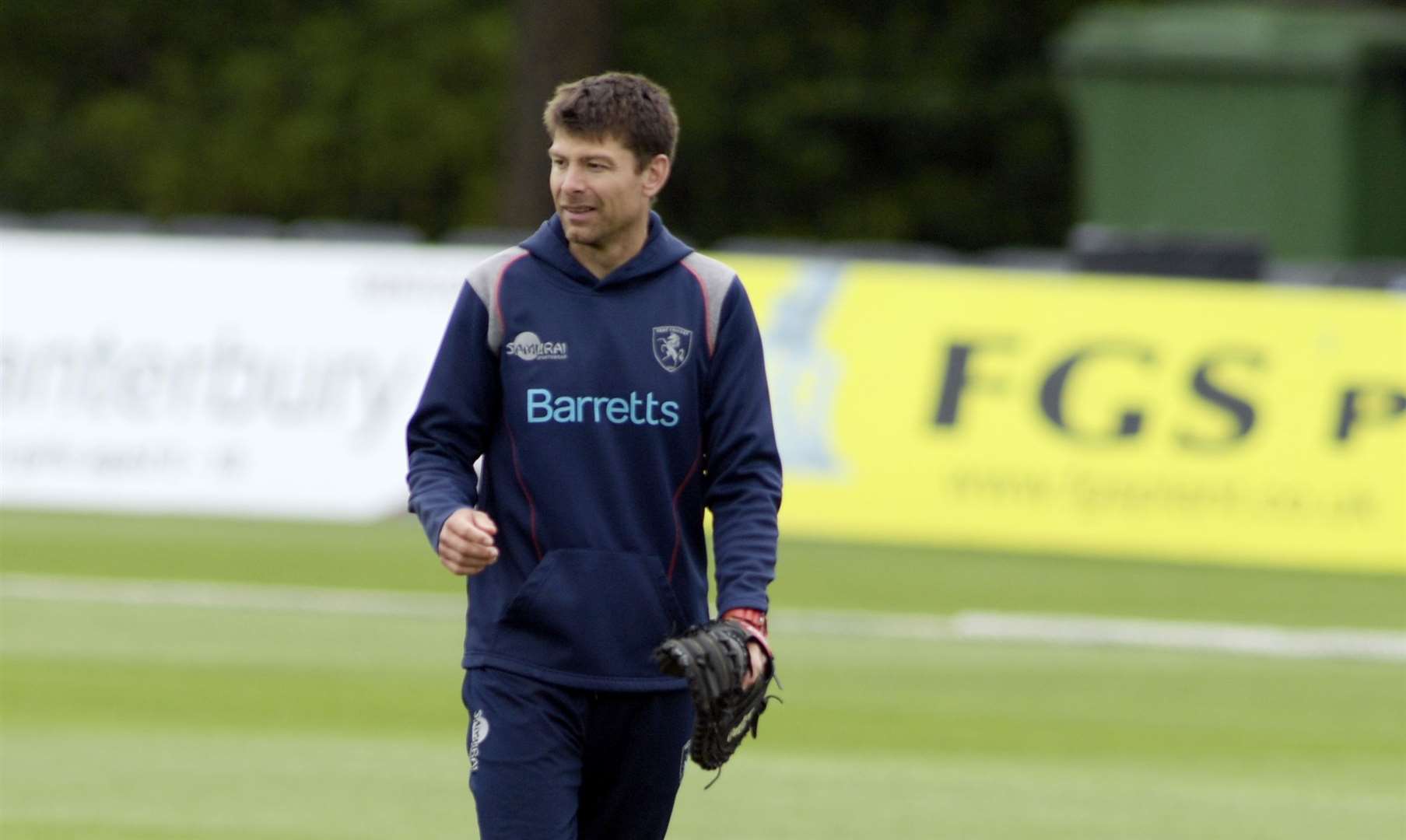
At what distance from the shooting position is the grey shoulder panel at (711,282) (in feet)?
16.5

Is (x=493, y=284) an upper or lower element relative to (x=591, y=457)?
upper

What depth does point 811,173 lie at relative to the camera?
118 feet

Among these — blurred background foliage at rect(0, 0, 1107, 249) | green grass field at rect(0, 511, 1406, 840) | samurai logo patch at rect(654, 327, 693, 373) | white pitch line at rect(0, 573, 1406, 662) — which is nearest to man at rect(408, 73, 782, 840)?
samurai logo patch at rect(654, 327, 693, 373)

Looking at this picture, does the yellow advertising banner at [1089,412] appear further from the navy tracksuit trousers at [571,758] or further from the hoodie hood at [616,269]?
the hoodie hood at [616,269]

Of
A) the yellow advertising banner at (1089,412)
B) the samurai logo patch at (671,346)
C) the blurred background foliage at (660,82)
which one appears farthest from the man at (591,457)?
the blurred background foliage at (660,82)

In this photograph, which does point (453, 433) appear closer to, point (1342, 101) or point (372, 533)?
point (372, 533)

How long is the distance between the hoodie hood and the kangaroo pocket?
1.71ft

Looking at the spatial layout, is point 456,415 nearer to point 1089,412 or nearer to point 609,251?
point 609,251

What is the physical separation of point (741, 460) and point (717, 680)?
44 centimetres

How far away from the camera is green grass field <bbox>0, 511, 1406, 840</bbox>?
832cm

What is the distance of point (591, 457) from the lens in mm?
4965

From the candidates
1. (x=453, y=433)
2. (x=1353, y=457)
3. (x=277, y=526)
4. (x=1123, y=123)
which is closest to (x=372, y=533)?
(x=277, y=526)

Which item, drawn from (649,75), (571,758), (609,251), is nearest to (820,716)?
(571,758)

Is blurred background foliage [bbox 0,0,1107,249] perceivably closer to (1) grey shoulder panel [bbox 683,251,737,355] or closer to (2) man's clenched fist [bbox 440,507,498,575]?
(1) grey shoulder panel [bbox 683,251,737,355]
